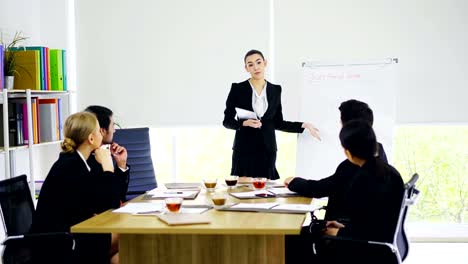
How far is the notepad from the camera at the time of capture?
94.1 inches

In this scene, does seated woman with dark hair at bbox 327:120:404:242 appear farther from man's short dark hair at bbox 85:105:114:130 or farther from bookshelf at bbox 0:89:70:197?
bookshelf at bbox 0:89:70:197

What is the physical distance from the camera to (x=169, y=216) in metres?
2.52

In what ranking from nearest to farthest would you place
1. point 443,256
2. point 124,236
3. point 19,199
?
point 124,236 < point 19,199 < point 443,256

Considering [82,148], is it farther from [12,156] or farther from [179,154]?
[179,154]

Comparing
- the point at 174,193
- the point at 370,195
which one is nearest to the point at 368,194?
the point at 370,195

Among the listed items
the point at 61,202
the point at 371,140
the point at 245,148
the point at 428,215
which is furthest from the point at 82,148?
the point at 428,215

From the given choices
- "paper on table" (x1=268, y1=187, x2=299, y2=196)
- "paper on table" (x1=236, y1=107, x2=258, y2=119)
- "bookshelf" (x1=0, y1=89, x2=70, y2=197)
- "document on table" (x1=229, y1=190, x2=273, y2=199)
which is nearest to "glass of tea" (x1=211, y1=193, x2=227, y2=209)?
"document on table" (x1=229, y1=190, x2=273, y2=199)

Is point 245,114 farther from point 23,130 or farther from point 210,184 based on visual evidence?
point 23,130

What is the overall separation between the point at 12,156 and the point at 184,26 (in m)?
1.78

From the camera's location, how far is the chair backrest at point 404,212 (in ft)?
8.13

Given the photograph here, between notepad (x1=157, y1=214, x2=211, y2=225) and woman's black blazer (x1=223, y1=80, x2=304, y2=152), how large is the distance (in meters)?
1.88

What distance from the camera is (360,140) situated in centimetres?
263

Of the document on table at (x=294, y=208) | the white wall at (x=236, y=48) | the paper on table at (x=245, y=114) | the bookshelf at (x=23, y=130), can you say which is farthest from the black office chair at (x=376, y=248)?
the white wall at (x=236, y=48)

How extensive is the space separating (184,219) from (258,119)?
2.08 m
